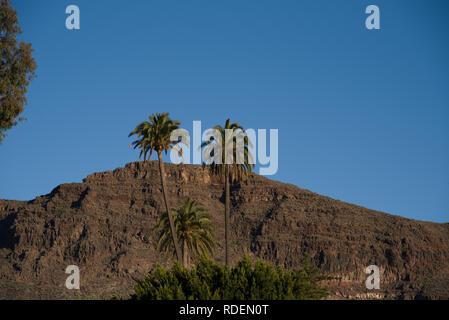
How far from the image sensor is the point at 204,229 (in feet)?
284

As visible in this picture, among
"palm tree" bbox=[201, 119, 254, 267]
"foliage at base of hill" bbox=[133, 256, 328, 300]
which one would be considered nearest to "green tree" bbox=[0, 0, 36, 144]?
"foliage at base of hill" bbox=[133, 256, 328, 300]

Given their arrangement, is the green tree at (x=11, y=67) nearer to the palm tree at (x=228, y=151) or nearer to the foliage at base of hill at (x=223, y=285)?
the foliage at base of hill at (x=223, y=285)

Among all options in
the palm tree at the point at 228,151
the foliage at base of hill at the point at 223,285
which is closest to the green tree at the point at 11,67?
the foliage at base of hill at the point at 223,285

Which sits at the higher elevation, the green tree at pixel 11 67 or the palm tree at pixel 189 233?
the green tree at pixel 11 67

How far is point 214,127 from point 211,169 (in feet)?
14.9

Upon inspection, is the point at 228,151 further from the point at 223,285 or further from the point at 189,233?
the point at 223,285

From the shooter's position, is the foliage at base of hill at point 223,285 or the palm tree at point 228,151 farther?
the palm tree at point 228,151

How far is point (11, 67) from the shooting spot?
1822 inches

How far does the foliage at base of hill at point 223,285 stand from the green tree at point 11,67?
44.6 ft

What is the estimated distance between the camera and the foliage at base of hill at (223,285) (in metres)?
43.4

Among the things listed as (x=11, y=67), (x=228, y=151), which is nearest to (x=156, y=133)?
(x=228, y=151)

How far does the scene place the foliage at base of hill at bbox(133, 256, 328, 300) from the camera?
143ft
